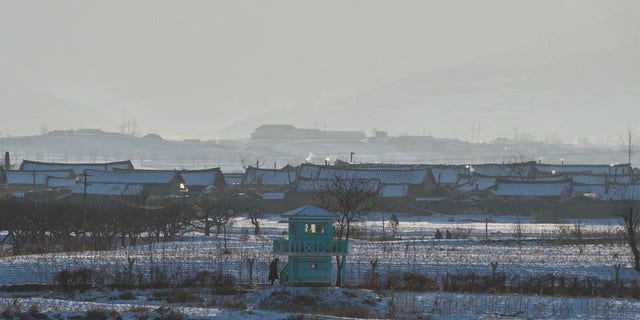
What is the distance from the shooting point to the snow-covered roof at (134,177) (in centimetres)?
9262

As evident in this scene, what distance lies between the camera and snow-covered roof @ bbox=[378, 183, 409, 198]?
90938 mm

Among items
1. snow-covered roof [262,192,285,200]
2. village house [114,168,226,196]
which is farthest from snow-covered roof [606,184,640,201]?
village house [114,168,226,196]

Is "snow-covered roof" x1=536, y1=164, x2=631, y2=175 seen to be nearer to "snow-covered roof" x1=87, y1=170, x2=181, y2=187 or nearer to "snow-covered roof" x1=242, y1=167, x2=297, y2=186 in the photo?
"snow-covered roof" x1=242, y1=167, x2=297, y2=186

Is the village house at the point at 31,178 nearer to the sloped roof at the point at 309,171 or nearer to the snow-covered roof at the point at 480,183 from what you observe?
the sloped roof at the point at 309,171

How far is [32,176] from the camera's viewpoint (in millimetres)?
106938

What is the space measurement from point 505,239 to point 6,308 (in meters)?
29.7

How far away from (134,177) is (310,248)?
6269 cm

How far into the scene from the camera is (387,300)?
105 feet

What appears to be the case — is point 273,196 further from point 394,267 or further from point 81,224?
point 394,267

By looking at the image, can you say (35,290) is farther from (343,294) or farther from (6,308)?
(343,294)

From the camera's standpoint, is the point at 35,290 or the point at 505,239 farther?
the point at 505,239

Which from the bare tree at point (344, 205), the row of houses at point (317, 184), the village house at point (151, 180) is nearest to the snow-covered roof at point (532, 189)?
the row of houses at point (317, 184)

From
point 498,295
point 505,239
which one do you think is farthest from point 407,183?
point 498,295

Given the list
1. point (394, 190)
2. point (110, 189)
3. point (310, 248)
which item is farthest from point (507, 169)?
point (310, 248)
